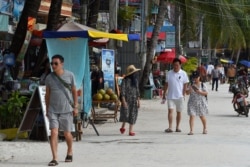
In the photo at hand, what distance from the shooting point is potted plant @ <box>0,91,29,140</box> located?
13.4m

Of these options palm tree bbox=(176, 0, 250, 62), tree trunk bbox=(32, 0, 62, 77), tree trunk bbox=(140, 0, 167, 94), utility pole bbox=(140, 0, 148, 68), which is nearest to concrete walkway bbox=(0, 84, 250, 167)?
tree trunk bbox=(32, 0, 62, 77)

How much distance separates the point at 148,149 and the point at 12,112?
3.20 meters

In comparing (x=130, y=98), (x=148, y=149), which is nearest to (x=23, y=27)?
(x=130, y=98)

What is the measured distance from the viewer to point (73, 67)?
13.8 metres

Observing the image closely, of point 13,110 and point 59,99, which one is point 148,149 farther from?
point 13,110

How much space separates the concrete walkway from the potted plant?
909 mm

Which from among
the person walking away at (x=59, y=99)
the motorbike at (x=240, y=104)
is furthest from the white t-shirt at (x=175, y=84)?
the motorbike at (x=240, y=104)

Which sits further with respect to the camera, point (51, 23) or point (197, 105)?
point (51, 23)

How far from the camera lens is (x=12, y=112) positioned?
13500mm

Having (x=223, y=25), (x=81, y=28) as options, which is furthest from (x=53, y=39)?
(x=223, y=25)

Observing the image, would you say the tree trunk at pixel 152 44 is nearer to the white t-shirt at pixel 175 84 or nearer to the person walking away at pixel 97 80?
the person walking away at pixel 97 80

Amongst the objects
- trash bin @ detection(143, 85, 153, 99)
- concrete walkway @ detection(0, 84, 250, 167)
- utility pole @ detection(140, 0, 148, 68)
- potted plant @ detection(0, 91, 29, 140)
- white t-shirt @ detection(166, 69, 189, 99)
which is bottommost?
trash bin @ detection(143, 85, 153, 99)

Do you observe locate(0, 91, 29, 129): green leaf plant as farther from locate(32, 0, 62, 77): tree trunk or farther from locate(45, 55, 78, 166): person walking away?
locate(45, 55, 78, 166): person walking away

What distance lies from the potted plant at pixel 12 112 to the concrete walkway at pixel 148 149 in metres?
0.91
